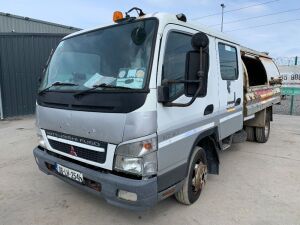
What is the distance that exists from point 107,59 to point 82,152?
1.03m

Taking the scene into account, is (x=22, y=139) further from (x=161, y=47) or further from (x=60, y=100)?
(x=161, y=47)

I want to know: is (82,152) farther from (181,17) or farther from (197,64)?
(181,17)

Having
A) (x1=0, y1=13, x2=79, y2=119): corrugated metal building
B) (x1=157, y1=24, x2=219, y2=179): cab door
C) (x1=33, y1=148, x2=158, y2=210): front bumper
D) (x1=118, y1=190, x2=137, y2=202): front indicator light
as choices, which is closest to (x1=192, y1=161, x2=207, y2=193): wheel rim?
(x1=157, y1=24, x2=219, y2=179): cab door

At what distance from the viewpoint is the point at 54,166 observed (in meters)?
3.29

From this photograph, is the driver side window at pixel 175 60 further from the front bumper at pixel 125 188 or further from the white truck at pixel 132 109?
the front bumper at pixel 125 188

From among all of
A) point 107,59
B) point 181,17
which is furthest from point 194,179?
point 181,17

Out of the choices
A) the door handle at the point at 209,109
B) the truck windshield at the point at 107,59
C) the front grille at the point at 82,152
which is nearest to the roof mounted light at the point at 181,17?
the truck windshield at the point at 107,59

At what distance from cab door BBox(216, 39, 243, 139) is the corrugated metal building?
30.1 ft

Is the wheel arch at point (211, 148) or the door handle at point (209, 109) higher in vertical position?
the door handle at point (209, 109)

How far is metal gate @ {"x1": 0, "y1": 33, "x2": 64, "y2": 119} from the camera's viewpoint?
414 inches

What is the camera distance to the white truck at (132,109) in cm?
253

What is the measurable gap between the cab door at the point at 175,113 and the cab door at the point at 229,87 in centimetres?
67

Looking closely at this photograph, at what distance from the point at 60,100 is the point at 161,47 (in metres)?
1.30

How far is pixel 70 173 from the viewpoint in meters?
3.04
